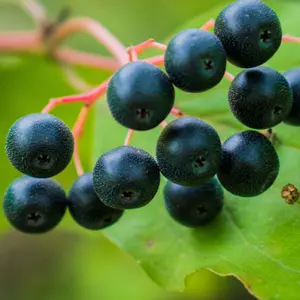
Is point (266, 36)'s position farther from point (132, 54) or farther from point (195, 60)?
point (132, 54)

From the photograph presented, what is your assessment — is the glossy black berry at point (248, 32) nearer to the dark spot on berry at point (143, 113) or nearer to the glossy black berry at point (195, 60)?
the glossy black berry at point (195, 60)

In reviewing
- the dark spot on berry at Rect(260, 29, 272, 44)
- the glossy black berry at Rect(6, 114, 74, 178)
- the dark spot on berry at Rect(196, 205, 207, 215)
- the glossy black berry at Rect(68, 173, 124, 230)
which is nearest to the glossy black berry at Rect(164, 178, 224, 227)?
the dark spot on berry at Rect(196, 205, 207, 215)

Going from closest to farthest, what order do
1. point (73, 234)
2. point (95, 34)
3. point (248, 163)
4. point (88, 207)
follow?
point (248, 163) → point (88, 207) → point (95, 34) → point (73, 234)

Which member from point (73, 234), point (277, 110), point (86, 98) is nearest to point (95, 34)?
point (86, 98)

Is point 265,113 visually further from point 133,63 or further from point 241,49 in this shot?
point 133,63

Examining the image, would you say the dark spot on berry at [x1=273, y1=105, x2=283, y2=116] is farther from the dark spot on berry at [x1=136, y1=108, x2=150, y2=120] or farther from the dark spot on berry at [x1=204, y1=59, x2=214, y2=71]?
the dark spot on berry at [x1=136, y1=108, x2=150, y2=120]

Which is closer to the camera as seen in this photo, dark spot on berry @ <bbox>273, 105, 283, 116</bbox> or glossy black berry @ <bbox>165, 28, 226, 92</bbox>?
glossy black berry @ <bbox>165, 28, 226, 92</bbox>
